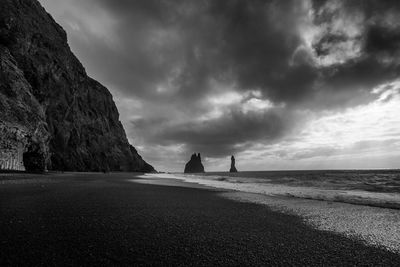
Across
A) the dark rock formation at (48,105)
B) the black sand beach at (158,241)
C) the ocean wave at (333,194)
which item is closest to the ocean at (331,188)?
the ocean wave at (333,194)

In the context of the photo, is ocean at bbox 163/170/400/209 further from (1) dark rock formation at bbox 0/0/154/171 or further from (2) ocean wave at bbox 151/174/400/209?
(1) dark rock formation at bbox 0/0/154/171

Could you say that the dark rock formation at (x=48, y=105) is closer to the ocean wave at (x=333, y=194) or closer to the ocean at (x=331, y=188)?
the ocean at (x=331, y=188)

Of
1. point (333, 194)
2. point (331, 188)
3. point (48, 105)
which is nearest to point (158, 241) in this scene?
point (333, 194)

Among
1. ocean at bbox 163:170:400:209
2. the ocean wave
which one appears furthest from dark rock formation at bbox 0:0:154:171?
the ocean wave

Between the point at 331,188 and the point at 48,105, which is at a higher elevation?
the point at 48,105

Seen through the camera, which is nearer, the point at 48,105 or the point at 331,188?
the point at 331,188

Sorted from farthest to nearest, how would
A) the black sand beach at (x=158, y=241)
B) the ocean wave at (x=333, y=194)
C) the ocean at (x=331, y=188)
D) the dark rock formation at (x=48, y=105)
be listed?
the dark rock formation at (x=48, y=105), the ocean at (x=331, y=188), the ocean wave at (x=333, y=194), the black sand beach at (x=158, y=241)

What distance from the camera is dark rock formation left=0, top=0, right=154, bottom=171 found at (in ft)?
83.2

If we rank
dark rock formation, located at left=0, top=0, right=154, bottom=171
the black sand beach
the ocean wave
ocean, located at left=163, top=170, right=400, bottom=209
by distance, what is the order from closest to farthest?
the black sand beach → the ocean wave → ocean, located at left=163, top=170, right=400, bottom=209 → dark rock formation, located at left=0, top=0, right=154, bottom=171

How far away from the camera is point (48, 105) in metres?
44.3

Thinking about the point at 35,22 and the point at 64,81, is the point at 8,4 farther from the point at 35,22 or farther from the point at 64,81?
the point at 64,81

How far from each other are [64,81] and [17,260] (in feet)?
189

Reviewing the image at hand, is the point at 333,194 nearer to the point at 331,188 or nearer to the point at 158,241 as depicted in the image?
the point at 331,188

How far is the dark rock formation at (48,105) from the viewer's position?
83.2 feet
